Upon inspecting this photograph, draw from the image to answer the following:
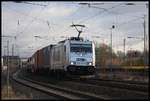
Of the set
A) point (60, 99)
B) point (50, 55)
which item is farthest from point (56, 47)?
point (60, 99)

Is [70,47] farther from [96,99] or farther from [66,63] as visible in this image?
[96,99]

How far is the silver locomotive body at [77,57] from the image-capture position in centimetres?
2374

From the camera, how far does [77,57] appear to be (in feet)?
79.6

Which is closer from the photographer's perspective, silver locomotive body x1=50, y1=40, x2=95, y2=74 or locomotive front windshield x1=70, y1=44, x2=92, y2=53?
silver locomotive body x1=50, y1=40, x2=95, y2=74

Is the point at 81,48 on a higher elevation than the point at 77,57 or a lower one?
higher

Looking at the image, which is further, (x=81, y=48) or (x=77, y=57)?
(x=81, y=48)

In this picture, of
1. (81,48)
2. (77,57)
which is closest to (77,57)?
(77,57)

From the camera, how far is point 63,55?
25516mm

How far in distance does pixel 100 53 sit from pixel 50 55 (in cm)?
5251

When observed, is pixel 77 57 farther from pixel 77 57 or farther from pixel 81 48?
pixel 81 48

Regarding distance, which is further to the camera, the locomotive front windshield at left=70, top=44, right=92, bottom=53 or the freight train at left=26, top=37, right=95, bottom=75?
the locomotive front windshield at left=70, top=44, right=92, bottom=53

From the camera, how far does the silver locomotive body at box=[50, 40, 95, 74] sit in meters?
23.7

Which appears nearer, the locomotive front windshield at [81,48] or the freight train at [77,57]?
the freight train at [77,57]

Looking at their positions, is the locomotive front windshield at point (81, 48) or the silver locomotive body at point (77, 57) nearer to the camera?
the silver locomotive body at point (77, 57)
